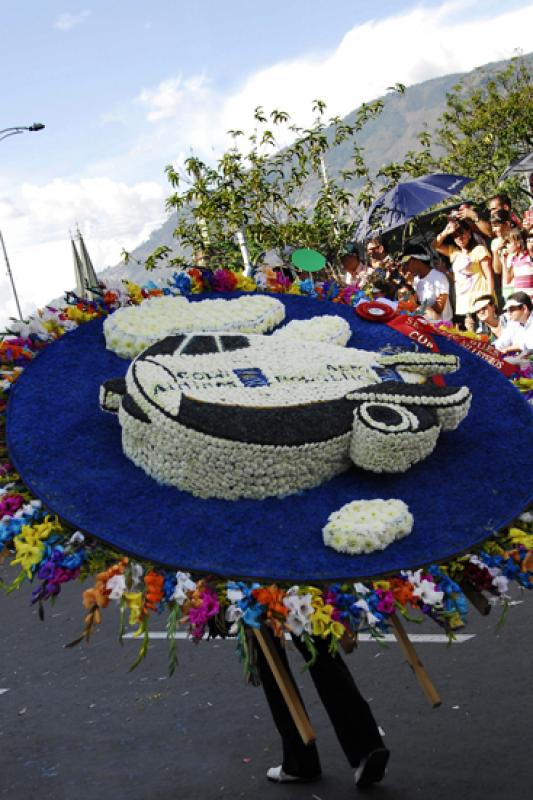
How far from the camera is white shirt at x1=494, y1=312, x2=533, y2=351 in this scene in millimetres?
6117

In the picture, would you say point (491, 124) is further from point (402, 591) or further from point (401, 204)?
point (402, 591)

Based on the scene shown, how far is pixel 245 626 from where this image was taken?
253 centimetres

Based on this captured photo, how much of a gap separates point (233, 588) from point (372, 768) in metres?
1.54

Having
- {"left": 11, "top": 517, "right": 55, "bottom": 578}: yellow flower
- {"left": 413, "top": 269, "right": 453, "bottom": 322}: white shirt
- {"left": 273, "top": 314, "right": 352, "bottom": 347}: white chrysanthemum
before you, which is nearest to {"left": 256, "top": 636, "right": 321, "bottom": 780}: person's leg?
{"left": 11, "top": 517, "right": 55, "bottom": 578}: yellow flower

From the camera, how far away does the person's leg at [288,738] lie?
345 centimetres

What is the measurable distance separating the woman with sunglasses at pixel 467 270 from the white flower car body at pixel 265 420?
468 centimetres

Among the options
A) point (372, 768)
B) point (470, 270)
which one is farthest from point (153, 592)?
point (470, 270)

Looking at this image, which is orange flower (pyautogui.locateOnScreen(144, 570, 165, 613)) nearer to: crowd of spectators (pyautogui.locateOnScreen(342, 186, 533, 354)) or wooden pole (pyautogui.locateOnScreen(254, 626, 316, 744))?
wooden pole (pyautogui.locateOnScreen(254, 626, 316, 744))

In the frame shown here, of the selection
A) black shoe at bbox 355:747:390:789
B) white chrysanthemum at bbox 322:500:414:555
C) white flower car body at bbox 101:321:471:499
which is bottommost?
black shoe at bbox 355:747:390:789

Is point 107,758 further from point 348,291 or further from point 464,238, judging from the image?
point 464,238

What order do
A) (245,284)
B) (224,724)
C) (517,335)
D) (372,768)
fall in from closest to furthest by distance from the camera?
(372,768)
(245,284)
(224,724)
(517,335)

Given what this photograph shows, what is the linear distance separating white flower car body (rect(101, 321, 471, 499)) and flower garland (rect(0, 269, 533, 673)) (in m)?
0.31

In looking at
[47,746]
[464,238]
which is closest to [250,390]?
[47,746]

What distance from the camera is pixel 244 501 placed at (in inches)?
108
